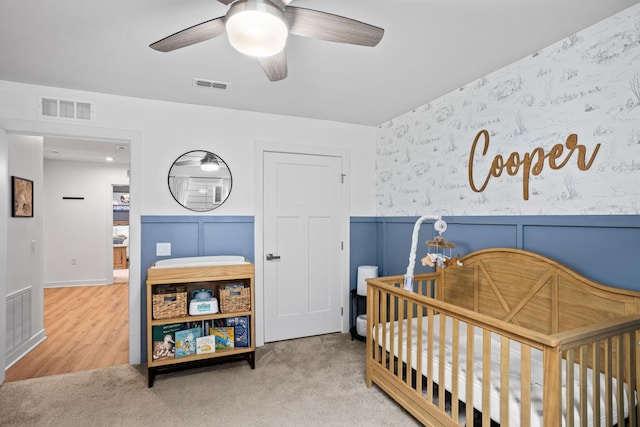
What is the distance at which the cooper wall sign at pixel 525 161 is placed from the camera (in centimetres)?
183

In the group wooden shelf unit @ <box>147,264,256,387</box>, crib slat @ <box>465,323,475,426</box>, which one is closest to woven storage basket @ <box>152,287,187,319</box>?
wooden shelf unit @ <box>147,264,256,387</box>

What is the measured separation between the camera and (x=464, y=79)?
8.00 ft

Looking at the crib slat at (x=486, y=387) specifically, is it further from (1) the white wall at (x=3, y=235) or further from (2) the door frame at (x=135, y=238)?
(1) the white wall at (x=3, y=235)

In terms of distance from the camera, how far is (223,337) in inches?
104

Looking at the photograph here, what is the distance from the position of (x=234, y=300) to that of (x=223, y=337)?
312mm

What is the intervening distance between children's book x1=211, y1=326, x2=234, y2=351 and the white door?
59 centimetres

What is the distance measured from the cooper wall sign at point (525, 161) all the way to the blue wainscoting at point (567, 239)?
24 centimetres

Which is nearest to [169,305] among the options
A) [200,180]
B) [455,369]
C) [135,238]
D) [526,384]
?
[135,238]

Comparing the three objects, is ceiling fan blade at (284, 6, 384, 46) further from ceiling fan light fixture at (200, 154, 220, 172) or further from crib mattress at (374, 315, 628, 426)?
ceiling fan light fixture at (200, 154, 220, 172)

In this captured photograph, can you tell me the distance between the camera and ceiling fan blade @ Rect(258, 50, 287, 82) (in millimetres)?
1597

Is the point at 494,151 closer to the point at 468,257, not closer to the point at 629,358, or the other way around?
the point at 468,257

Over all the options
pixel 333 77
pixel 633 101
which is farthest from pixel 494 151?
pixel 333 77

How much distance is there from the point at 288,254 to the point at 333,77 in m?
1.73

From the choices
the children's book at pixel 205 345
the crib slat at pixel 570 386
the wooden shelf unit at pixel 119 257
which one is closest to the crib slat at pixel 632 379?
the crib slat at pixel 570 386
